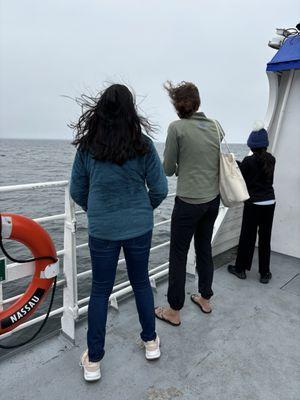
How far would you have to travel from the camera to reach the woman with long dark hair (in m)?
1.41

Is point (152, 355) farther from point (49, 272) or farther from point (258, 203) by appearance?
point (258, 203)

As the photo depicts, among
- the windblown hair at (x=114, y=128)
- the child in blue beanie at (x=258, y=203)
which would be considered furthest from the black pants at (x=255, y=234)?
the windblown hair at (x=114, y=128)

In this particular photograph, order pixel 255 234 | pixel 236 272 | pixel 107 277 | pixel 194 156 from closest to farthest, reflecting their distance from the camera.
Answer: pixel 107 277 → pixel 194 156 → pixel 255 234 → pixel 236 272

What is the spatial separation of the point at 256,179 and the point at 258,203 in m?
0.21

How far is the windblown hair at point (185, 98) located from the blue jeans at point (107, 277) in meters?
0.78

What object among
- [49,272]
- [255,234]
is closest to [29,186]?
[49,272]

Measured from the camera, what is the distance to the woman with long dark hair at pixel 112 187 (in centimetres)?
141

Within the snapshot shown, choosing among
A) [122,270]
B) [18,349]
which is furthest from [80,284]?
[18,349]

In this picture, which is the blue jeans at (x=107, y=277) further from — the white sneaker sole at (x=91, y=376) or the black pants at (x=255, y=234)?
the black pants at (x=255, y=234)

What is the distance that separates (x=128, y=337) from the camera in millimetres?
2016

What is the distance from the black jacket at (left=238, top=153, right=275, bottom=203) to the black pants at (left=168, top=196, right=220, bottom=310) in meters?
0.70

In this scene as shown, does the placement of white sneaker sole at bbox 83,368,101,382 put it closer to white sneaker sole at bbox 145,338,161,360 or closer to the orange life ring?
white sneaker sole at bbox 145,338,161,360

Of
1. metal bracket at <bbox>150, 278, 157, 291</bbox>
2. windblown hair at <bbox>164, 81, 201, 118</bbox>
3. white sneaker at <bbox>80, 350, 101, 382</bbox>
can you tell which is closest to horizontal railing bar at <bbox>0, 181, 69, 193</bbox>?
windblown hair at <bbox>164, 81, 201, 118</bbox>

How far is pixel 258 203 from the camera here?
2.68 metres
